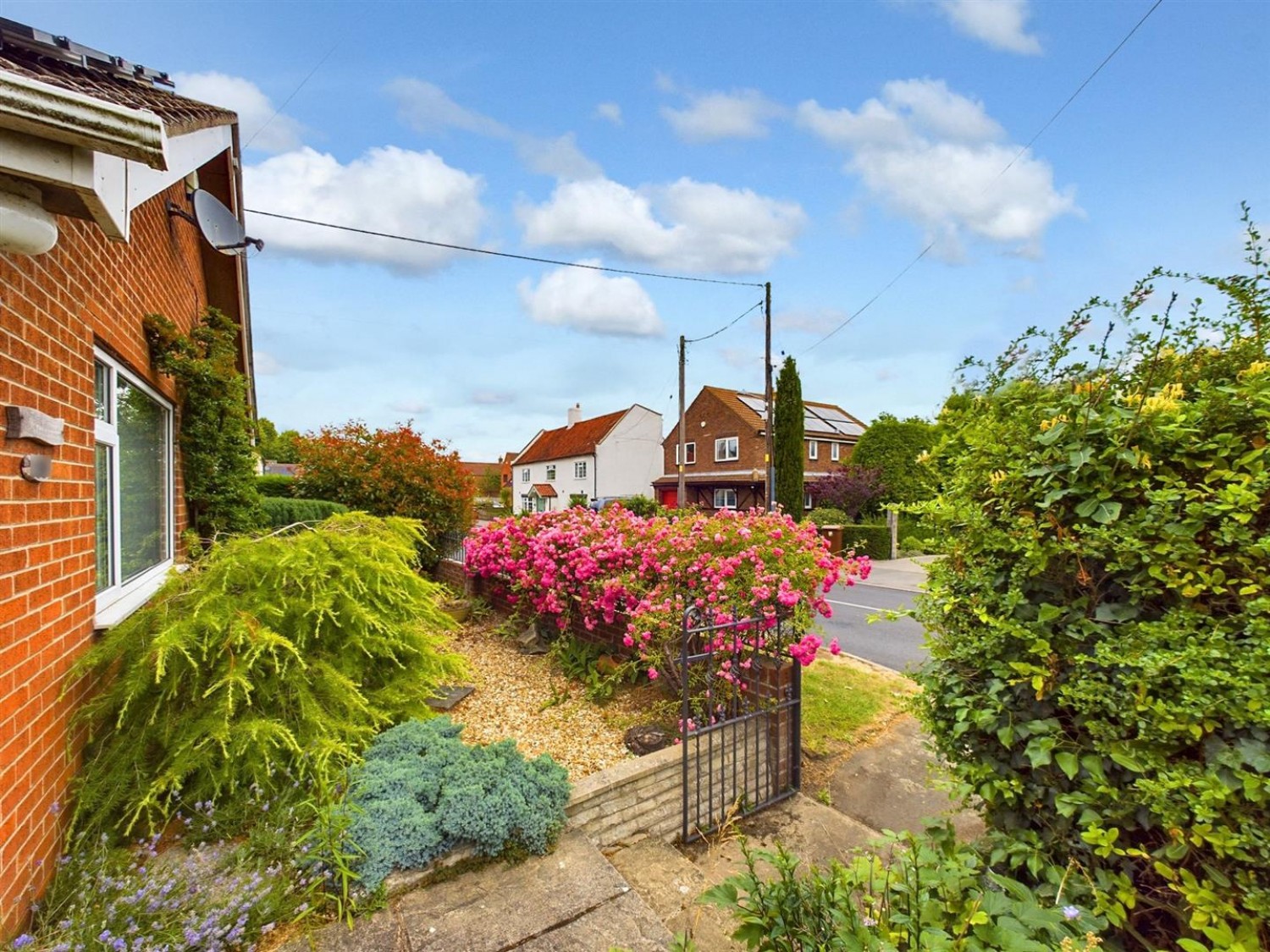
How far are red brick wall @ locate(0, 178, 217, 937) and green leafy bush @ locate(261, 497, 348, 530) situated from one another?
6.15m

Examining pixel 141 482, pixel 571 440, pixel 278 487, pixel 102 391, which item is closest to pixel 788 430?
pixel 278 487

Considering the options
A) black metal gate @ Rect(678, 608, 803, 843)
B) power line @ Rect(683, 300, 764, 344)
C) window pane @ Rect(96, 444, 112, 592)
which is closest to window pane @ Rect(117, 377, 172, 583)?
window pane @ Rect(96, 444, 112, 592)

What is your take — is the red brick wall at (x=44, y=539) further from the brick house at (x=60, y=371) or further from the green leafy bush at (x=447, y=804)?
the green leafy bush at (x=447, y=804)

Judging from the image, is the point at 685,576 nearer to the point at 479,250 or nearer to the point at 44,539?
the point at 44,539

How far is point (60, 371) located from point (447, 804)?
2.66 metres

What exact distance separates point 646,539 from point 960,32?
21.3 feet

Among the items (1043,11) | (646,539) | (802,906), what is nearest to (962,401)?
(802,906)

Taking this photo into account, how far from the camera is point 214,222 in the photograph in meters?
4.82

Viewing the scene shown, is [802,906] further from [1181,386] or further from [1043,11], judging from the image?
[1043,11]

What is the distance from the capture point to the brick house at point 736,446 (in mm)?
27672

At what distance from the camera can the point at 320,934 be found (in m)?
2.14

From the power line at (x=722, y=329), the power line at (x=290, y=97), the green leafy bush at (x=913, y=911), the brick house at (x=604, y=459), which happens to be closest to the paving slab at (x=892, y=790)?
the green leafy bush at (x=913, y=911)

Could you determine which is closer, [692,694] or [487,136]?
[692,694]

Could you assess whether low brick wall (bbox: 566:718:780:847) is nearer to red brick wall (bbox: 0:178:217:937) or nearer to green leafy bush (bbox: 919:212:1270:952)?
green leafy bush (bbox: 919:212:1270:952)
